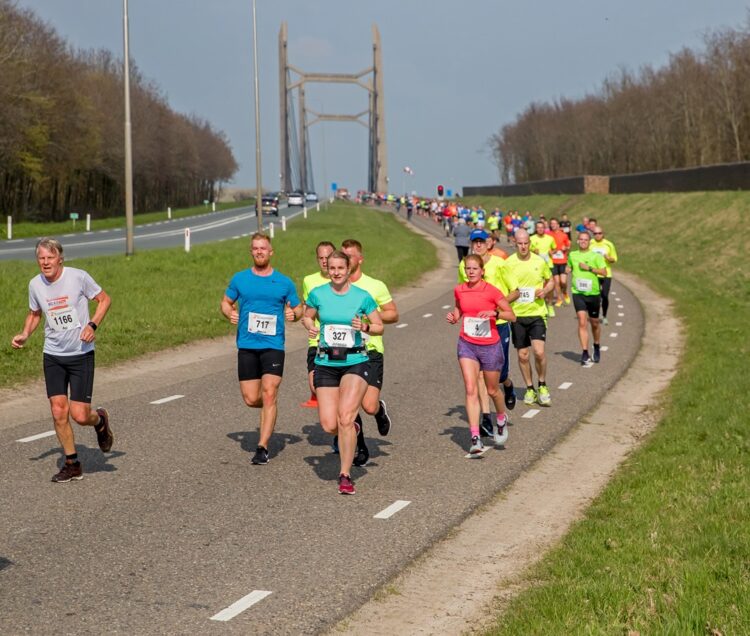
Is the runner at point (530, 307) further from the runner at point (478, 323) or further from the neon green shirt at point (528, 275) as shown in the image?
the runner at point (478, 323)

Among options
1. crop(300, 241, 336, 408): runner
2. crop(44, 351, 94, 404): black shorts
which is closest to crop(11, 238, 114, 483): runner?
crop(44, 351, 94, 404): black shorts

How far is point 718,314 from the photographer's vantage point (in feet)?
76.5

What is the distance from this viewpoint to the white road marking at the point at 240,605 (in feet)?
18.4

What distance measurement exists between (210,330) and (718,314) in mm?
10328

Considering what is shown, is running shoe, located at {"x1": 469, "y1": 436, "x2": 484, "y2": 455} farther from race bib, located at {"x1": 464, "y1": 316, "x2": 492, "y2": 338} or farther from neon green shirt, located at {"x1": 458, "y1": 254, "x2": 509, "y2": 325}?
neon green shirt, located at {"x1": 458, "y1": 254, "x2": 509, "y2": 325}

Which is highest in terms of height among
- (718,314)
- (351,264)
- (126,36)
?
(126,36)

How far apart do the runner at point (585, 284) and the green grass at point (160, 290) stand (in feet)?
20.9

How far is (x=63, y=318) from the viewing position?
8.73 meters

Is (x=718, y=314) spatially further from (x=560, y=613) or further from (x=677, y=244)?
(x=677, y=244)

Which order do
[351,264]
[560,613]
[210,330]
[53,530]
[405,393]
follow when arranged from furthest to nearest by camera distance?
1. [210,330]
2. [405,393]
3. [351,264]
4. [53,530]
5. [560,613]

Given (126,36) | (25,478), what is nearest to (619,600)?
(25,478)

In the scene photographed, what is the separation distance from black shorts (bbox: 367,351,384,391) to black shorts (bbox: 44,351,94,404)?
2141 mm

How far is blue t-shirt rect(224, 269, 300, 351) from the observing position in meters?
9.41

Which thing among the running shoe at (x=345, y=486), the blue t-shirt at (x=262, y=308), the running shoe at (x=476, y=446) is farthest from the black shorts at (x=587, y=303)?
the running shoe at (x=345, y=486)
